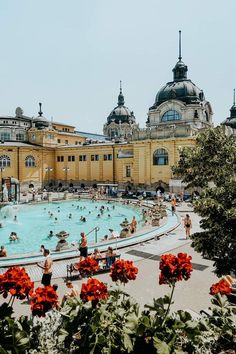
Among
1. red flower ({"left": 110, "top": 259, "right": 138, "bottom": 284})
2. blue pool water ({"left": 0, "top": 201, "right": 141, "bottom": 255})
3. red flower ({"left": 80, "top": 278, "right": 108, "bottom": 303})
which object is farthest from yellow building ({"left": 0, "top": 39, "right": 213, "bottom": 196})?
red flower ({"left": 80, "top": 278, "right": 108, "bottom": 303})

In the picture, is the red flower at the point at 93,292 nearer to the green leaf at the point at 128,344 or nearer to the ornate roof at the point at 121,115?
the green leaf at the point at 128,344

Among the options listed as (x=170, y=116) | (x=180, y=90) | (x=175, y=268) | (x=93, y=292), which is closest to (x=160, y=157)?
(x=170, y=116)

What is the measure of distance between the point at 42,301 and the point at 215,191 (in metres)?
4.87

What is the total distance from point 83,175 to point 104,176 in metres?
5.06

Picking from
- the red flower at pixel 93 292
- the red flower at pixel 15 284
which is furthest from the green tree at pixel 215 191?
the red flower at pixel 15 284

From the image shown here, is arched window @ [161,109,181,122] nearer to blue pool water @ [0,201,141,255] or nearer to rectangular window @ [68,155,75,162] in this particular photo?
rectangular window @ [68,155,75,162]

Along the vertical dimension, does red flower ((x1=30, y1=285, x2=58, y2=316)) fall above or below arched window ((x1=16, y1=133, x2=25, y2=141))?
below

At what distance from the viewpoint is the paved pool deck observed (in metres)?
9.20

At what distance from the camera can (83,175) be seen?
2114 inches

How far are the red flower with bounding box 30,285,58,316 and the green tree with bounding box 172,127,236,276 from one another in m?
4.19

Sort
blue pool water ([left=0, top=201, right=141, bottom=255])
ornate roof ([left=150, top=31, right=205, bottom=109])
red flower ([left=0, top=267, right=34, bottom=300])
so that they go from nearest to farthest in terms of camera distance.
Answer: red flower ([left=0, top=267, right=34, bottom=300])
blue pool water ([left=0, top=201, right=141, bottom=255])
ornate roof ([left=150, top=31, right=205, bottom=109])

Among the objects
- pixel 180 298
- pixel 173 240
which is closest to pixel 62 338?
pixel 180 298

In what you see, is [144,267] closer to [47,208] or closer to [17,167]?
[47,208]

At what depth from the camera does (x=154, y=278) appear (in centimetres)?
1134
